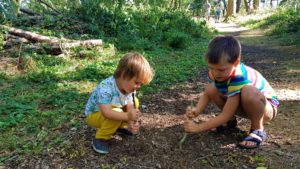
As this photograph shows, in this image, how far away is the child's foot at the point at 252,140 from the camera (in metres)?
2.88

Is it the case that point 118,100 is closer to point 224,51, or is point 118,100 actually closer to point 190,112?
point 190,112

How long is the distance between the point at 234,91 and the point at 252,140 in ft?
1.62

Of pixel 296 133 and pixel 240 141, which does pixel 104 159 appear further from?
pixel 296 133

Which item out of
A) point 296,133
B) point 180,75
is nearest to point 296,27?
point 180,75

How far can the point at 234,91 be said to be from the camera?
9.00 ft

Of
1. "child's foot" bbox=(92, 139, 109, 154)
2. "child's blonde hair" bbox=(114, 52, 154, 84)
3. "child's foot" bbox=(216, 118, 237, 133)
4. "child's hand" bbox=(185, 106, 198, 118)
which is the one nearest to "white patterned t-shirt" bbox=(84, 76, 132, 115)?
"child's blonde hair" bbox=(114, 52, 154, 84)

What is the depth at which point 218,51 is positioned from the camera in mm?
2637

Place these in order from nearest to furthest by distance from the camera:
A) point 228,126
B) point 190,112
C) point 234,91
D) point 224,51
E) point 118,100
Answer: point 224,51, point 234,91, point 118,100, point 190,112, point 228,126

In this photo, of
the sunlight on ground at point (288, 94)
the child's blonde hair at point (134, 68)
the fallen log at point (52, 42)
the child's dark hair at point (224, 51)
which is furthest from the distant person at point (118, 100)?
the fallen log at point (52, 42)

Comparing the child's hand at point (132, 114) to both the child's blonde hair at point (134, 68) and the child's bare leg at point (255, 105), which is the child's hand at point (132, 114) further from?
the child's bare leg at point (255, 105)

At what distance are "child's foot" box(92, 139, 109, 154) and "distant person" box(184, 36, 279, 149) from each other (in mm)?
716

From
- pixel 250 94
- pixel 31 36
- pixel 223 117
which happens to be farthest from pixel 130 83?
pixel 31 36

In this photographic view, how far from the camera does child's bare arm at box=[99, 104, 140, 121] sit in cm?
265

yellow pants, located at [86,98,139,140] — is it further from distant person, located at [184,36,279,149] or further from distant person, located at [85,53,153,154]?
distant person, located at [184,36,279,149]
